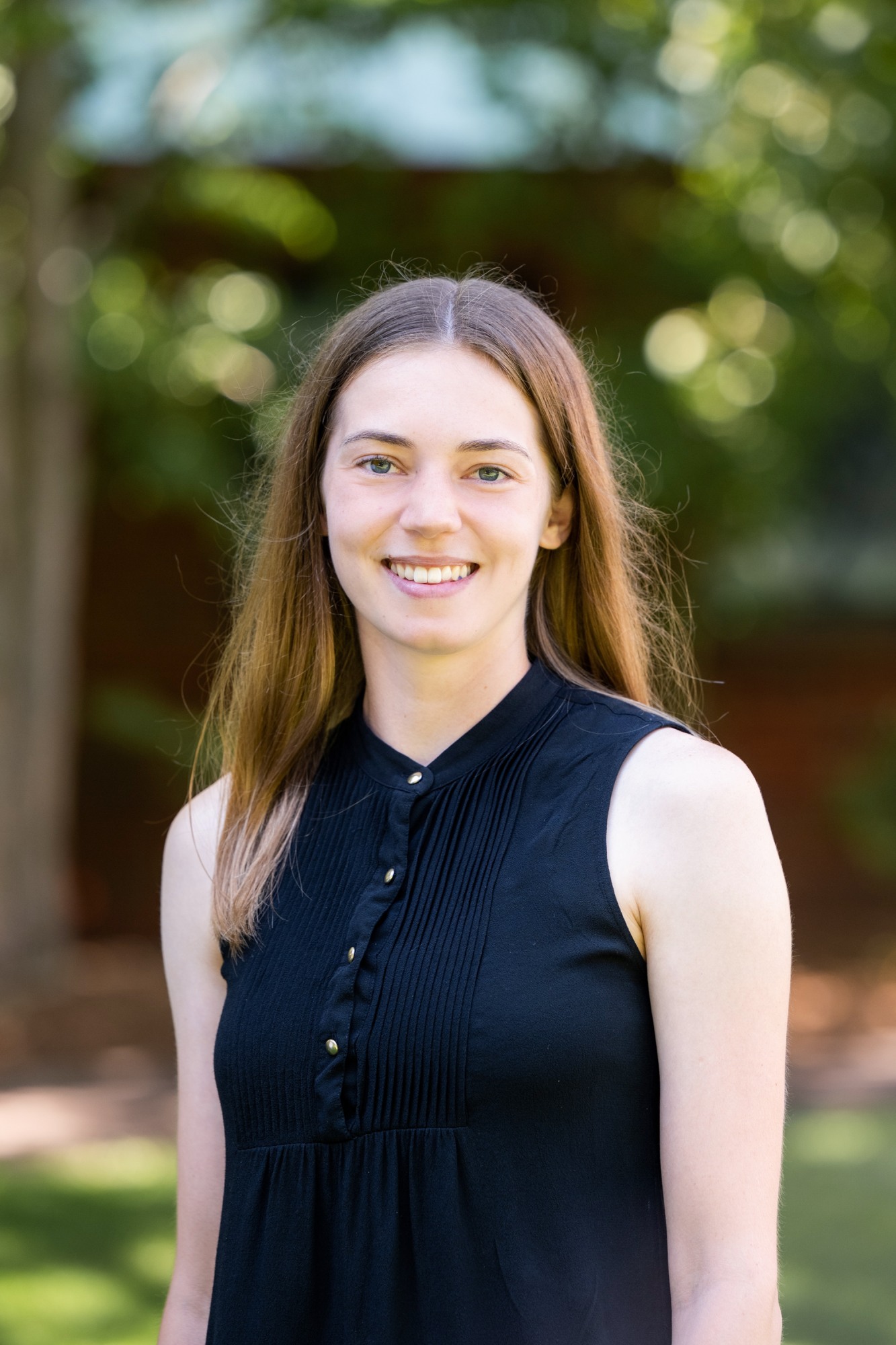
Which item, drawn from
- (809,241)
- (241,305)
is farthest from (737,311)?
(241,305)

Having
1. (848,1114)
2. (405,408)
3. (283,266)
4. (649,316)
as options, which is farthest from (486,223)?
(405,408)

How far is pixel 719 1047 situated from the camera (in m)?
1.66

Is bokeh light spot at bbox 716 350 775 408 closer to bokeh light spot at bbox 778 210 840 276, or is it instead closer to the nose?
bokeh light spot at bbox 778 210 840 276

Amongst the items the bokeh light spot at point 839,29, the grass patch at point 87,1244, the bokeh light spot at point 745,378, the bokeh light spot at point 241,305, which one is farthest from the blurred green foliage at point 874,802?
the grass patch at point 87,1244

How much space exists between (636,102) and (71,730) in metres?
4.73

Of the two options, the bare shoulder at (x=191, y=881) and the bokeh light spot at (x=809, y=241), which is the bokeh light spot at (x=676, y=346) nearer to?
the bokeh light spot at (x=809, y=241)

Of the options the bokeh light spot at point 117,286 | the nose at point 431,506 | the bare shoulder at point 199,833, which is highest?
the bokeh light spot at point 117,286

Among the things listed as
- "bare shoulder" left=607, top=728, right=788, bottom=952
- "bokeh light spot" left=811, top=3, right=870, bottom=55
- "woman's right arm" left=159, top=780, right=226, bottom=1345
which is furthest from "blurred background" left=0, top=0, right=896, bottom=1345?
"bare shoulder" left=607, top=728, right=788, bottom=952

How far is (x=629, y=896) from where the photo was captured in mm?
1713

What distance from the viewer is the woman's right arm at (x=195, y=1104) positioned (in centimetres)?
205

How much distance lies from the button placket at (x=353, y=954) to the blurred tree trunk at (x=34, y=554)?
593 cm

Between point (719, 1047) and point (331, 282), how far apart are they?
23.1ft

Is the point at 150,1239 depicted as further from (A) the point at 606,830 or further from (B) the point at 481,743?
(A) the point at 606,830

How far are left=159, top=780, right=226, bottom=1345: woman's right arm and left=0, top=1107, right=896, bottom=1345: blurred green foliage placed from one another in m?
2.40
